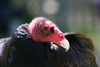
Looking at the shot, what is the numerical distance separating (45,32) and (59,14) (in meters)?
10.8

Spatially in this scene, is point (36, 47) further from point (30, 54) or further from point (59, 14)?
point (59, 14)

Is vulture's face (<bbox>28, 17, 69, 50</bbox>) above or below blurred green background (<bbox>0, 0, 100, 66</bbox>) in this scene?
above

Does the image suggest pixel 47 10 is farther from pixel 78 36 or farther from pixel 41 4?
pixel 78 36

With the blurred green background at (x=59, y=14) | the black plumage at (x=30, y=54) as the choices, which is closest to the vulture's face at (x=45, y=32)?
the black plumage at (x=30, y=54)

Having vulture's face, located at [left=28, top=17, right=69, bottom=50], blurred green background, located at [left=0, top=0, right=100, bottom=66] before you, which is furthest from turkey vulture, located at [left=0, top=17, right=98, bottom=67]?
blurred green background, located at [left=0, top=0, right=100, bottom=66]

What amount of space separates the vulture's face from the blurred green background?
330 inches

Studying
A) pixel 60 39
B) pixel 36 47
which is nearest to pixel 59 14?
pixel 36 47

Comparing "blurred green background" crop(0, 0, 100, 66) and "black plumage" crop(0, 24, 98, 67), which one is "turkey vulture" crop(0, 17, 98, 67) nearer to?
"black plumage" crop(0, 24, 98, 67)

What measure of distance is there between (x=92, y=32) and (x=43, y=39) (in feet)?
33.3

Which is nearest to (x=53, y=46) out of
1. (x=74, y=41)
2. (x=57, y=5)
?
(x=74, y=41)

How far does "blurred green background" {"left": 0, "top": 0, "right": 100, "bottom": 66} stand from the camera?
13.3 metres

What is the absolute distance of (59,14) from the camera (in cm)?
1492

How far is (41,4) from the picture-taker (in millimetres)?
15805

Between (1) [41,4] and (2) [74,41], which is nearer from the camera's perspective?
(2) [74,41]
